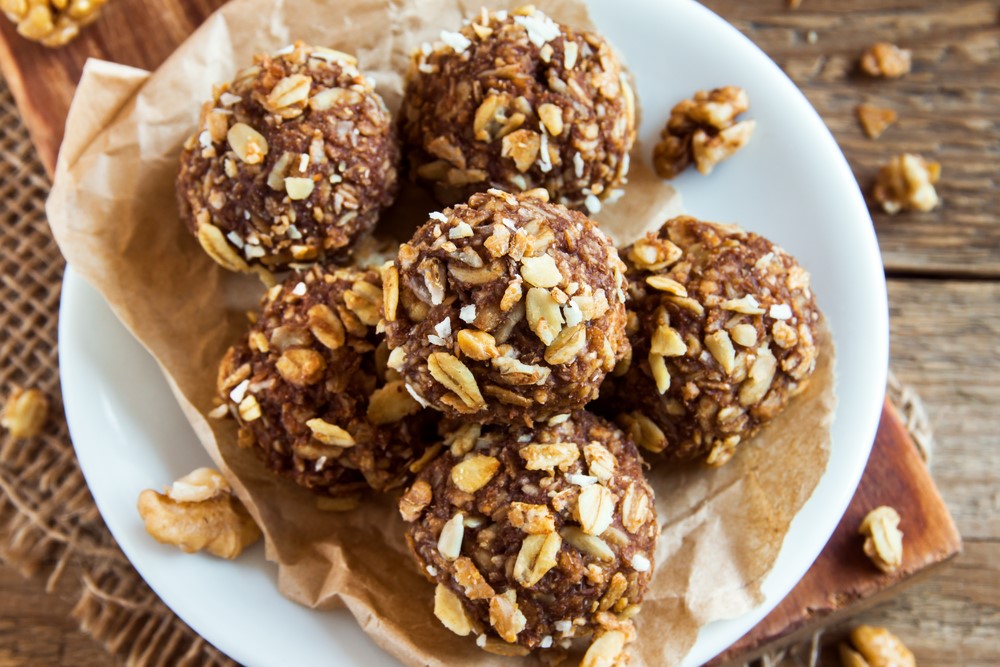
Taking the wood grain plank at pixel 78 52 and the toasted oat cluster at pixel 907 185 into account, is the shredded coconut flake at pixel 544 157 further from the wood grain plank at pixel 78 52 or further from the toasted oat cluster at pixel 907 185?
the toasted oat cluster at pixel 907 185

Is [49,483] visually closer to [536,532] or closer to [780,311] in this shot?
[536,532]

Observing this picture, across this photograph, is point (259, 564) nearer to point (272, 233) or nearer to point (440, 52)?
point (272, 233)

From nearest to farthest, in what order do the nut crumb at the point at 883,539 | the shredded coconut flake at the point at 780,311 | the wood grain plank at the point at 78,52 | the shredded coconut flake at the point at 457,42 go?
the shredded coconut flake at the point at 780,311 < the shredded coconut flake at the point at 457,42 < the nut crumb at the point at 883,539 < the wood grain plank at the point at 78,52

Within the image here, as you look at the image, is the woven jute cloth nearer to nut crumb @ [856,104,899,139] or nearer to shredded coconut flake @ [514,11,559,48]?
nut crumb @ [856,104,899,139]

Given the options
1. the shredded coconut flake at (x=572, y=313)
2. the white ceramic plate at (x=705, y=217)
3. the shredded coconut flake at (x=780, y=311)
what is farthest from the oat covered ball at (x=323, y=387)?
the shredded coconut flake at (x=780, y=311)

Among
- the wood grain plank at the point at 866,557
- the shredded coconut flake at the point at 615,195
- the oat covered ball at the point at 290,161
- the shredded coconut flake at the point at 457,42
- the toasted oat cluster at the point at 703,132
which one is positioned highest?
the shredded coconut flake at the point at 457,42

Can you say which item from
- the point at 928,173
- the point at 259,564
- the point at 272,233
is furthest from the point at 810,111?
the point at 259,564
